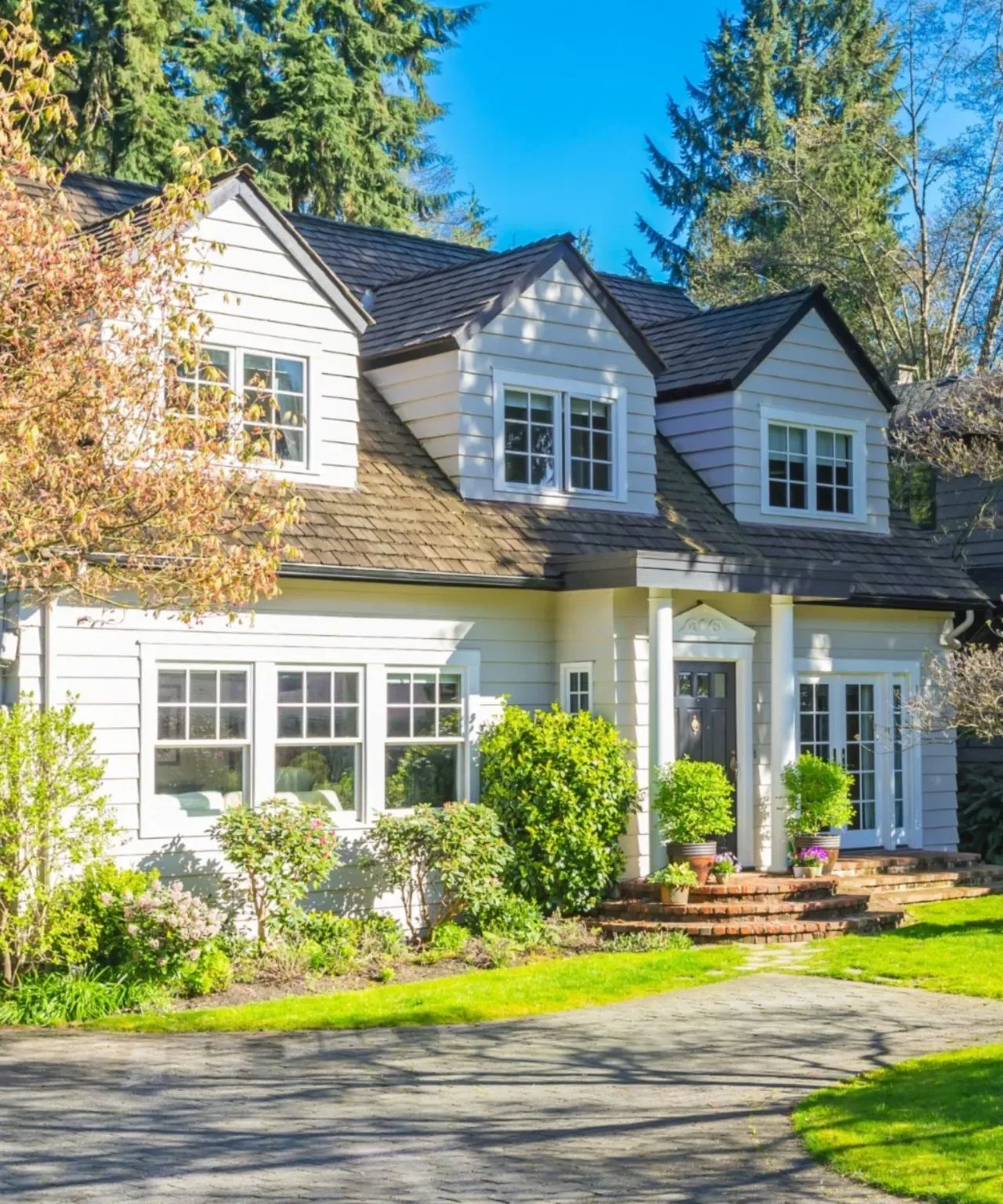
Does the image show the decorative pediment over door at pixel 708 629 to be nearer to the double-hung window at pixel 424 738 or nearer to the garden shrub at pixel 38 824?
the double-hung window at pixel 424 738

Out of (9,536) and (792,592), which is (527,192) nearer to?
(792,592)

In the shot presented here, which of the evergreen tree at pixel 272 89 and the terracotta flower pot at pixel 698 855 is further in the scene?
the evergreen tree at pixel 272 89

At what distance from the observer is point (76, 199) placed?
16.6 m

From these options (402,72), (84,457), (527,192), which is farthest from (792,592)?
(527,192)

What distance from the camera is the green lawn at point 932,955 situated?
1231 cm

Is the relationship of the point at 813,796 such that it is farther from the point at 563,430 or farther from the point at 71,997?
the point at 71,997

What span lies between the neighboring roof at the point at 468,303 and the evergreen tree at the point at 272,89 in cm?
1128

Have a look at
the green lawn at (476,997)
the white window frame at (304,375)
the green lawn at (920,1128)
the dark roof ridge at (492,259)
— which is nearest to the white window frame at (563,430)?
the dark roof ridge at (492,259)

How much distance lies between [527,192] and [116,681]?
4036 cm

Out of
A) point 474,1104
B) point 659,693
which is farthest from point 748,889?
point 474,1104

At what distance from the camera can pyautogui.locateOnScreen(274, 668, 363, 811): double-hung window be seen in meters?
14.2

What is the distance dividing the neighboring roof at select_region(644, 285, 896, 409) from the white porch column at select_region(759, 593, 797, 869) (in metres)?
3.28

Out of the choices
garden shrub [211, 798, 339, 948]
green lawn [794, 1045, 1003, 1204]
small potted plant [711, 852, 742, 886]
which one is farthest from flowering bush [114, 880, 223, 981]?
small potted plant [711, 852, 742, 886]

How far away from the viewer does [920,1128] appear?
783 centimetres
